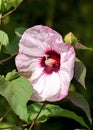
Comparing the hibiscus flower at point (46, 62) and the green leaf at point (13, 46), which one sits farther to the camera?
the green leaf at point (13, 46)

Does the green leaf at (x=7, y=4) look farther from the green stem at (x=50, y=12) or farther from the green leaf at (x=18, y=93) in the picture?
the green stem at (x=50, y=12)

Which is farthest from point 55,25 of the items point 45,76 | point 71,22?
point 45,76

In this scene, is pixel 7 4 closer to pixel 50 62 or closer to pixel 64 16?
pixel 50 62

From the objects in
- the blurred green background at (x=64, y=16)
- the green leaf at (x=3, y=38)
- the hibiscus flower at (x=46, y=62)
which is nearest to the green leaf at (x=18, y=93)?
the hibiscus flower at (x=46, y=62)

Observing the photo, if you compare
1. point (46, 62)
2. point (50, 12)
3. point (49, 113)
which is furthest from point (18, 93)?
point (50, 12)

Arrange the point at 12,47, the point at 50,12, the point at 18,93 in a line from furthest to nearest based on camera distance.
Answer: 1. the point at 50,12
2. the point at 12,47
3. the point at 18,93

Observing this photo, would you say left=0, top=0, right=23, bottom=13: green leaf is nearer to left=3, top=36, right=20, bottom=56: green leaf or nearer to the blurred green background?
left=3, top=36, right=20, bottom=56: green leaf
